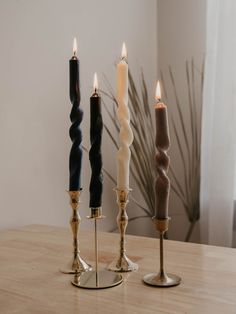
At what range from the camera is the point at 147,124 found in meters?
2.29

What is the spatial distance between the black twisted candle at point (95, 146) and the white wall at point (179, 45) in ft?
4.90

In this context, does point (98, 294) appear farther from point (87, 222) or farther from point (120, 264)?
point (87, 222)

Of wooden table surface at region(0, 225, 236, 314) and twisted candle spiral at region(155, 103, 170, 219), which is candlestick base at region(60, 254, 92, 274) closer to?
wooden table surface at region(0, 225, 236, 314)

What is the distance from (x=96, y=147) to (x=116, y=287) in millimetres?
286

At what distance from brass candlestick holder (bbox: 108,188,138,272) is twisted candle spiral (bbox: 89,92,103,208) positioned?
0.08 m

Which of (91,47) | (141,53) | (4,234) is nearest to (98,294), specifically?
(4,234)

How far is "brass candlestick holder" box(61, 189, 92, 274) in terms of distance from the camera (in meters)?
1.00

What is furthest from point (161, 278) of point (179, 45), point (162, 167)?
point (179, 45)

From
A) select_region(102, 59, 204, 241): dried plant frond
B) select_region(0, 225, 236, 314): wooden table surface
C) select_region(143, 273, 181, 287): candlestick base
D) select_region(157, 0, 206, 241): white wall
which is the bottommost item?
select_region(0, 225, 236, 314): wooden table surface

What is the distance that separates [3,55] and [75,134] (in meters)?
0.77

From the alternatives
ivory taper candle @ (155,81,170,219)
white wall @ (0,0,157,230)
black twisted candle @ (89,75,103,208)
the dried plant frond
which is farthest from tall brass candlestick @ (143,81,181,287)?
the dried plant frond

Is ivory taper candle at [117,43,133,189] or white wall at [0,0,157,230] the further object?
white wall at [0,0,157,230]

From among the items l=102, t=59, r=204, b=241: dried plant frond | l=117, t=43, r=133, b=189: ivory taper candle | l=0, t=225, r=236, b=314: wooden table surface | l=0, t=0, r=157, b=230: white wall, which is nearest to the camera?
l=0, t=225, r=236, b=314: wooden table surface

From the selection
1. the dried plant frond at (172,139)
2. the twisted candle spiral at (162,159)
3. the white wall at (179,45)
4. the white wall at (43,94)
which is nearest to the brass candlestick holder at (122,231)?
the twisted candle spiral at (162,159)
